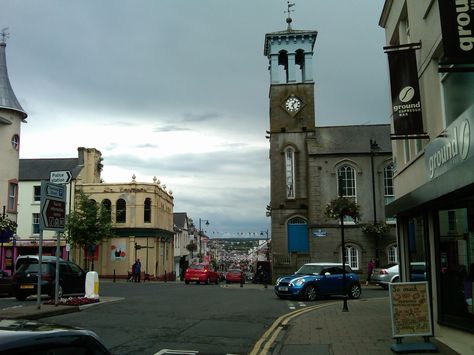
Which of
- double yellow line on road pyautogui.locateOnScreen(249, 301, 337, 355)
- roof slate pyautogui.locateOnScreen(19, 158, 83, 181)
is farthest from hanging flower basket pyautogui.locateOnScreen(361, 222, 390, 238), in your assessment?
roof slate pyautogui.locateOnScreen(19, 158, 83, 181)

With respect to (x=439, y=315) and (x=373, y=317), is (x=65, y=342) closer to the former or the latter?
(x=439, y=315)

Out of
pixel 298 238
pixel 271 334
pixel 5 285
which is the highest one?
pixel 298 238

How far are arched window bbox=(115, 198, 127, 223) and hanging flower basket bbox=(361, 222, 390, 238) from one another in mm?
23058

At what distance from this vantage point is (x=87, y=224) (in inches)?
1652

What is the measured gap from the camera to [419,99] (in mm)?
11227

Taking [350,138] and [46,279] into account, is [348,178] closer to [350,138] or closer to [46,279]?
[350,138]

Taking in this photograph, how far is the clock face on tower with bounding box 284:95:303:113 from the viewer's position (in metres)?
41.8

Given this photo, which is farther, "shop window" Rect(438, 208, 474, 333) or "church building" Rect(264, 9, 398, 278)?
"church building" Rect(264, 9, 398, 278)

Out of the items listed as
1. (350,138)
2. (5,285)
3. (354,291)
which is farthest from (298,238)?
(5,285)

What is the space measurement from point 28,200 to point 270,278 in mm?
23631

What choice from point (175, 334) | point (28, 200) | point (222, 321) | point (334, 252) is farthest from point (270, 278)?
point (175, 334)

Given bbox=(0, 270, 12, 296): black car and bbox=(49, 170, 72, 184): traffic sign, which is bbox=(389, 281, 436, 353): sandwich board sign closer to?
bbox=(49, 170, 72, 184): traffic sign

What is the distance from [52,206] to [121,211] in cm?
3481

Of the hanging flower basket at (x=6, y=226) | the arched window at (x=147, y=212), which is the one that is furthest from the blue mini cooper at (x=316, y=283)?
the arched window at (x=147, y=212)
